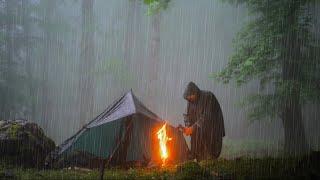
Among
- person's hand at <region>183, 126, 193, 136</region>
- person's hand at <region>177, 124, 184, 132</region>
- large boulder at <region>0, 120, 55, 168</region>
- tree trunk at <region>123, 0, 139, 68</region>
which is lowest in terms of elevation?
large boulder at <region>0, 120, 55, 168</region>

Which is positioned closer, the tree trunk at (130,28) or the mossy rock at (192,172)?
the mossy rock at (192,172)

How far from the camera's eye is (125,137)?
1073cm

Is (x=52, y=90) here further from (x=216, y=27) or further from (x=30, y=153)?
(x=30, y=153)

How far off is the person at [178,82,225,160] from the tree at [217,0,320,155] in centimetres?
460

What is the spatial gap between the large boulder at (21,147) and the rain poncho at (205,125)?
399 centimetres

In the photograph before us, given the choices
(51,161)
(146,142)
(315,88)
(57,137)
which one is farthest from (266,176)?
(57,137)

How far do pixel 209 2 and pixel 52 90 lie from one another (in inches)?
779

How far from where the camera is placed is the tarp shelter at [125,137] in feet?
33.6

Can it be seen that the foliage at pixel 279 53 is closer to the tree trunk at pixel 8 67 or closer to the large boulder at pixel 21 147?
the large boulder at pixel 21 147

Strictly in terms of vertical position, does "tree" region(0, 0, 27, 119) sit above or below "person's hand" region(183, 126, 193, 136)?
above

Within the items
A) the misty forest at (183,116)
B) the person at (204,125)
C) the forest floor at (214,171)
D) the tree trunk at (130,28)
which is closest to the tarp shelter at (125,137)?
the misty forest at (183,116)

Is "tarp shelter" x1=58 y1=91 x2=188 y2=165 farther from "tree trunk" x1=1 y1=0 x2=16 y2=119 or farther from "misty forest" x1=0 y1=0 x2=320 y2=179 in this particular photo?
"tree trunk" x1=1 y1=0 x2=16 y2=119

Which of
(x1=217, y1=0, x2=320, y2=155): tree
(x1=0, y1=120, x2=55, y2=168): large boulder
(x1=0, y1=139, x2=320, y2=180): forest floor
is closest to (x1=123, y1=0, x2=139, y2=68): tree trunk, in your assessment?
(x1=217, y1=0, x2=320, y2=155): tree

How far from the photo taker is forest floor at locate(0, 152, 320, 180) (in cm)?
905
